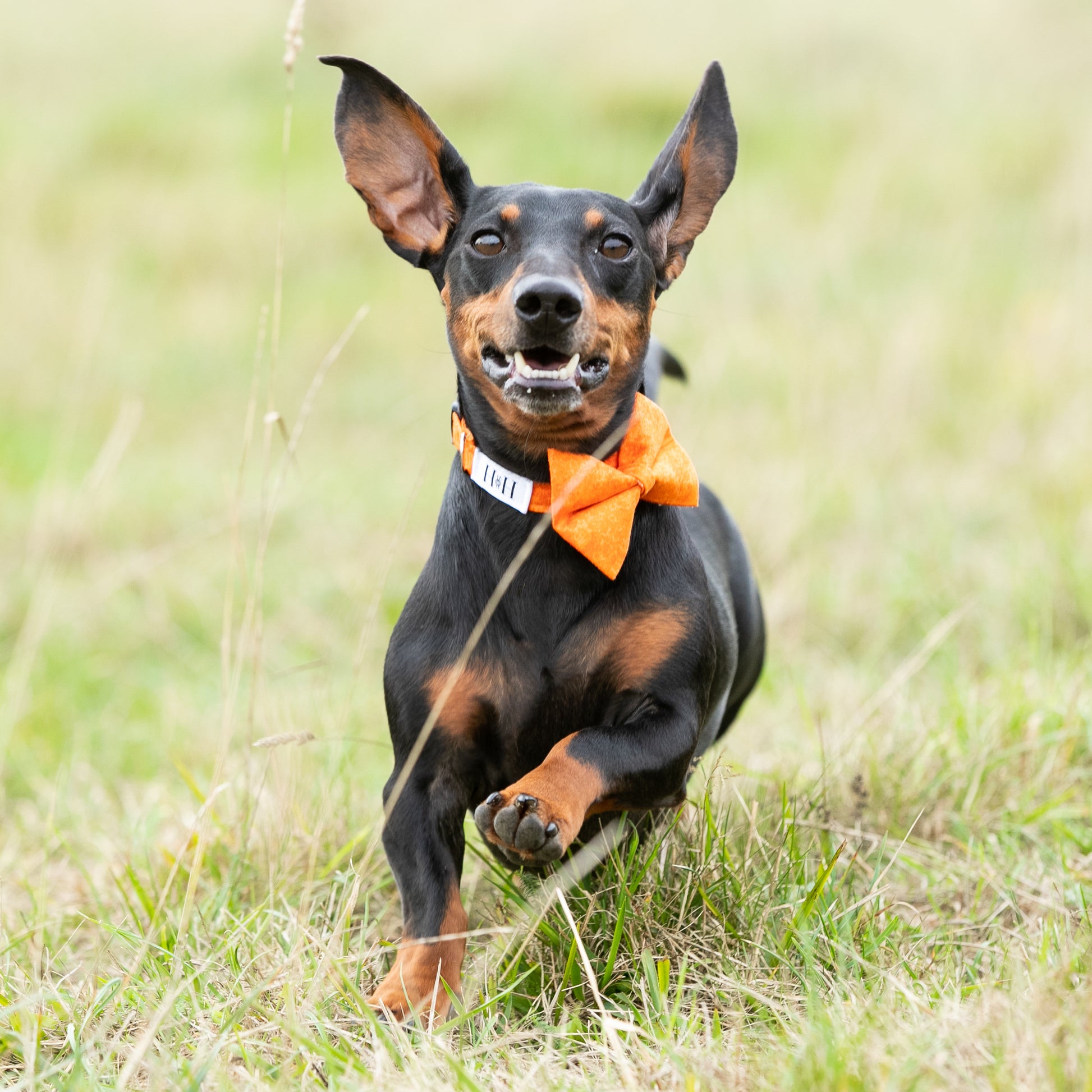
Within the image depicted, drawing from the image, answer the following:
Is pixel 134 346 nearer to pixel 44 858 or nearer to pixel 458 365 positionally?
pixel 44 858

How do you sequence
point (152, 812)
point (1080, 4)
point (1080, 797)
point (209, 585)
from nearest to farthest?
point (1080, 797) → point (152, 812) → point (209, 585) → point (1080, 4)

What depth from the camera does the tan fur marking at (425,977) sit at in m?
2.36

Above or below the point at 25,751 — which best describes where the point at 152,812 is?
above

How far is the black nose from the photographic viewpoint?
7.81 ft

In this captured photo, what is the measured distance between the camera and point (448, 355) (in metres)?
9.46

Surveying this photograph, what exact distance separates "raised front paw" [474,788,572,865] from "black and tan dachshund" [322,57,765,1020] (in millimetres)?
100

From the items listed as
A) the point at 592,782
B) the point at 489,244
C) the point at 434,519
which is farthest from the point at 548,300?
the point at 434,519

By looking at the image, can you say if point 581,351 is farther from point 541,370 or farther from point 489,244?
point 489,244

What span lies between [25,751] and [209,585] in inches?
71.4

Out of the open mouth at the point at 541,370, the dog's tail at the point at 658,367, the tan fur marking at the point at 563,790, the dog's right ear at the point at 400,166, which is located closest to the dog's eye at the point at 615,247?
the open mouth at the point at 541,370

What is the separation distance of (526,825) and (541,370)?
0.85 m

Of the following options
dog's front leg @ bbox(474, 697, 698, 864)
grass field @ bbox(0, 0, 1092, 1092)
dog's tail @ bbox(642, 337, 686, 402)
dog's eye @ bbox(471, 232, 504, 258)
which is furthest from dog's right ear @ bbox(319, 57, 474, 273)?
dog's front leg @ bbox(474, 697, 698, 864)

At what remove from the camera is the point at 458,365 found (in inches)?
106

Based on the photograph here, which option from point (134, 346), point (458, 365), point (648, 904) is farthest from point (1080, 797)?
point (134, 346)
